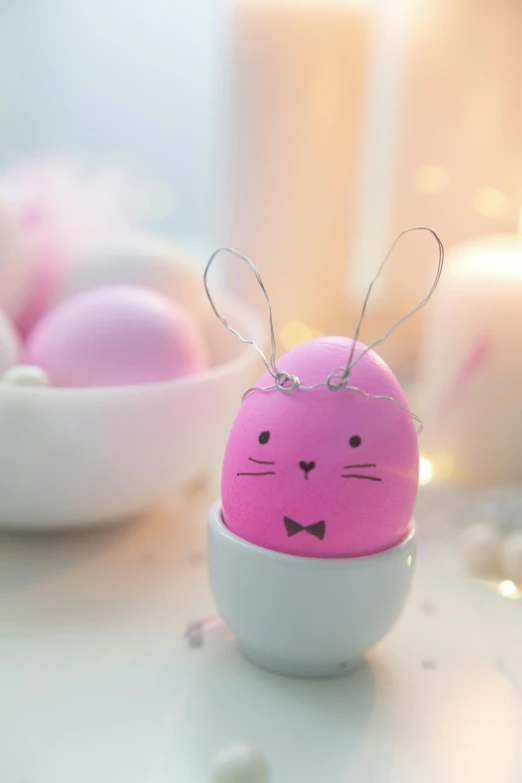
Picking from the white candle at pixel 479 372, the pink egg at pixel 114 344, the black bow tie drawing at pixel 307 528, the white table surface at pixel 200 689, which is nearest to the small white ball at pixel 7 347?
the pink egg at pixel 114 344

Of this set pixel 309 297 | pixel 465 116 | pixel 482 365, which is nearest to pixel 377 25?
pixel 465 116

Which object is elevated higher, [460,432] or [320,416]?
[320,416]

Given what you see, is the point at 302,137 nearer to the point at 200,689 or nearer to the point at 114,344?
the point at 114,344

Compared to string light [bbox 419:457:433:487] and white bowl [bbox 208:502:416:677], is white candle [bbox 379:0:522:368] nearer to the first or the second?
string light [bbox 419:457:433:487]

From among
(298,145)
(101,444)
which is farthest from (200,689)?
(298,145)

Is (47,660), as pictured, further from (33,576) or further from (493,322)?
(493,322)
